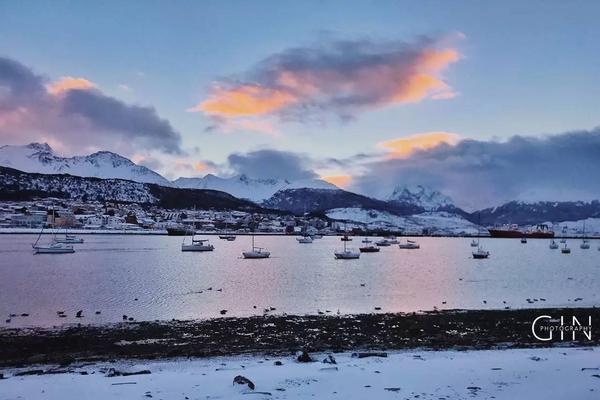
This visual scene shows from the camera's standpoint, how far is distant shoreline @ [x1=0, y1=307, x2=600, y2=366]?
53.4 ft

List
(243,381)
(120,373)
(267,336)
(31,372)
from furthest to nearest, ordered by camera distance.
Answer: (267,336), (31,372), (120,373), (243,381)

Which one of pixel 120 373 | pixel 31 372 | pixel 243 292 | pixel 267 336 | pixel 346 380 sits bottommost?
pixel 243 292

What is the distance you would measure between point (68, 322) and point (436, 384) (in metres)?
17.4

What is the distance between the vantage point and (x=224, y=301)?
31.1 m

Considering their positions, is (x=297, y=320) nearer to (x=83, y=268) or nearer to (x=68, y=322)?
(x=68, y=322)

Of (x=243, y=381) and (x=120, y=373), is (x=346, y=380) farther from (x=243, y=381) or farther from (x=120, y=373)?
(x=120, y=373)

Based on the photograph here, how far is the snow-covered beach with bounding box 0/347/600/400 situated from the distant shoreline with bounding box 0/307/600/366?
288 centimetres

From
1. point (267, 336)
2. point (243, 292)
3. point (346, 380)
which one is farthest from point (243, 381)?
point (243, 292)

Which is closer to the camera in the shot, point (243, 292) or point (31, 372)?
point (31, 372)

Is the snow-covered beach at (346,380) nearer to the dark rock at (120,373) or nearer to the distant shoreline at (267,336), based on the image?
the dark rock at (120,373)

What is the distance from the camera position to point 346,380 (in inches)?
424

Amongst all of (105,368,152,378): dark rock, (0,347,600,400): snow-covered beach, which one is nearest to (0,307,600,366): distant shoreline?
(0,347,600,400): snow-covered beach

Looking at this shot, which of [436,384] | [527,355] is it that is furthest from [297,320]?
[436,384]

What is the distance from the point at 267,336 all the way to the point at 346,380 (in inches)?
347
